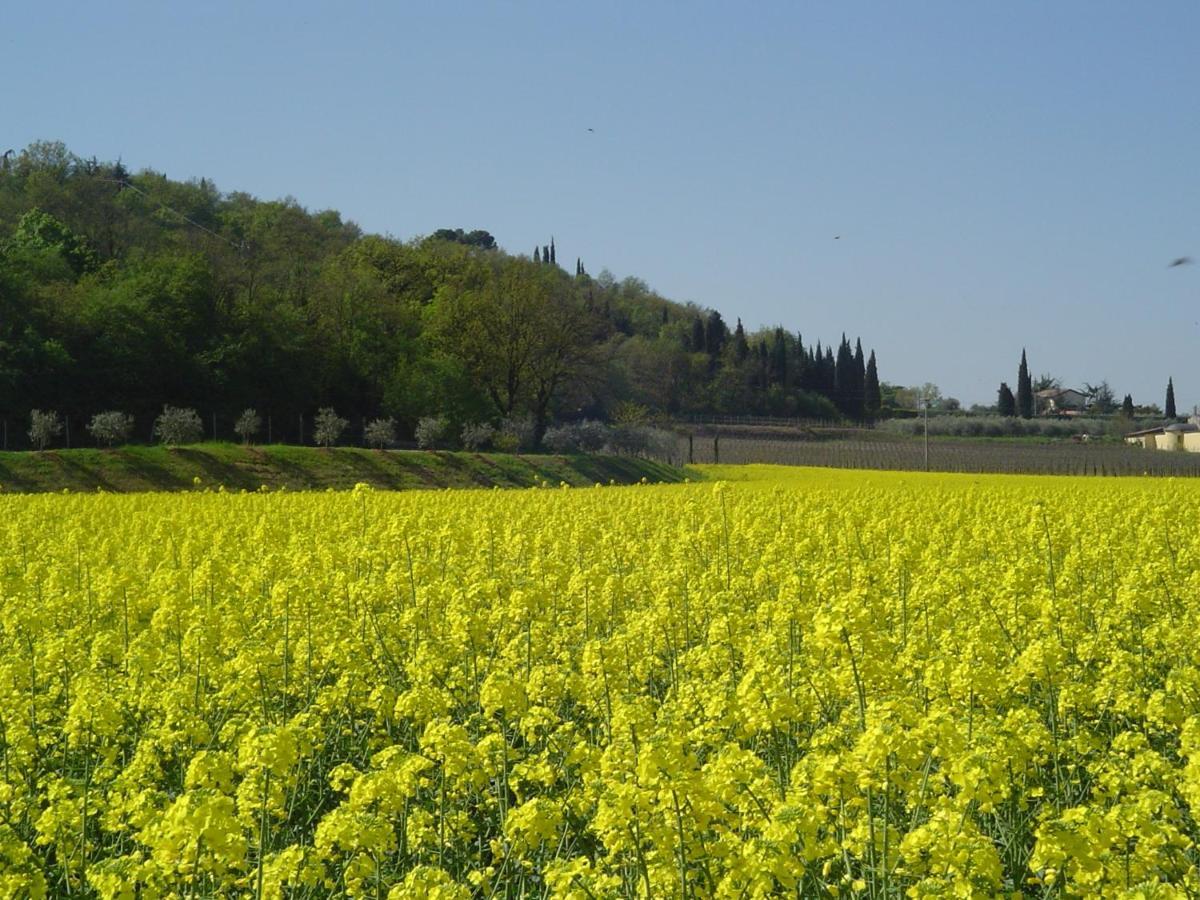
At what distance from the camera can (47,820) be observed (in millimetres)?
4941

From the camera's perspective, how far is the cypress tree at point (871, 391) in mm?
129500

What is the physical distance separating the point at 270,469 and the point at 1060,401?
488 feet

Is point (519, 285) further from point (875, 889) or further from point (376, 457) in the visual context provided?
point (875, 889)

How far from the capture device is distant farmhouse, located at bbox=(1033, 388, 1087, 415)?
156 m

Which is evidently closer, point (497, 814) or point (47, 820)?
point (47, 820)

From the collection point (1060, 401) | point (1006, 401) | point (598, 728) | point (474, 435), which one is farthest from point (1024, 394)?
point (598, 728)

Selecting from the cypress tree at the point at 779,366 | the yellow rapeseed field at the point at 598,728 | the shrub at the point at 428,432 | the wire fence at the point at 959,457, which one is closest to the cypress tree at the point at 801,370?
the cypress tree at the point at 779,366

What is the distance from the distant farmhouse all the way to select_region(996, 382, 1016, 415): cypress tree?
19.9 meters

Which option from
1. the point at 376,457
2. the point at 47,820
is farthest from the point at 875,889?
the point at 376,457

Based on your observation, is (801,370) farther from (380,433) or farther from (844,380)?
(380,433)

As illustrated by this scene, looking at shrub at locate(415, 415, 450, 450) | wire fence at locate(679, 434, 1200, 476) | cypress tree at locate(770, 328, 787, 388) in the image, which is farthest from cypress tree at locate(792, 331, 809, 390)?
shrub at locate(415, 415, 450, 450)

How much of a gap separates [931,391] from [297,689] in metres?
164

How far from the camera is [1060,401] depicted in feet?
544

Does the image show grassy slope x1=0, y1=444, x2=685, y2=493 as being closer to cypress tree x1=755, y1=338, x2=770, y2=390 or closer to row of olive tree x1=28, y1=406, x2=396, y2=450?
row of olive tree x1=28, y1=406, x2=396, y2=450
